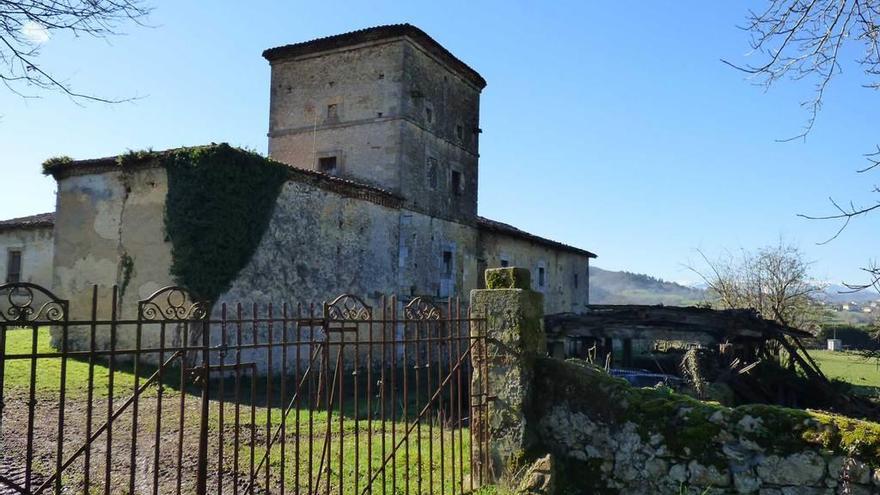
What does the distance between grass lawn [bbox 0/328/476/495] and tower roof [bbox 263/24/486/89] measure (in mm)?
11863

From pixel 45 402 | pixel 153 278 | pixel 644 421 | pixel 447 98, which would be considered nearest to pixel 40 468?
pixel 45 402

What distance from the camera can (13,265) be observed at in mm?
24672

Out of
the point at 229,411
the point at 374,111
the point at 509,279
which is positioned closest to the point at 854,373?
the point at 374,111

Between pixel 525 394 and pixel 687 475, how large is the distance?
138 centimetres

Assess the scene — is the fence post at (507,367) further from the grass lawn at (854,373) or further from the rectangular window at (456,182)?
the rectangular window at (456,182)

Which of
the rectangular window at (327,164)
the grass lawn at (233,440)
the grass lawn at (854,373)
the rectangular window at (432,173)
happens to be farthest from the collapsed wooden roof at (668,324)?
the rectangular window at (327,164)

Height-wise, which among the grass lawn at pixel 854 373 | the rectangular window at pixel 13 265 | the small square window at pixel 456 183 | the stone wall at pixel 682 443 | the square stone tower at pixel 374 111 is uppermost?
the square stone tower at pixel 374 111

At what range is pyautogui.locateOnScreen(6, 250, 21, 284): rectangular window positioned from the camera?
80.1 feet

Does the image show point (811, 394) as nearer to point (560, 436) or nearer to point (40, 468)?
point (560, 436)

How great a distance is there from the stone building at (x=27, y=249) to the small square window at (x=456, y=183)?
49.5 ft

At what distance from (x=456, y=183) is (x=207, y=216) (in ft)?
36.0

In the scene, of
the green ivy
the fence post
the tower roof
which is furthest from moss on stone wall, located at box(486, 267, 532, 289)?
the tower roof

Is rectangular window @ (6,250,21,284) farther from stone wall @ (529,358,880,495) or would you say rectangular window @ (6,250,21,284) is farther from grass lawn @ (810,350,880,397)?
grass lawn @ (810,350,880,397)

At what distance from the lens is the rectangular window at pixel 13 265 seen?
24.4 meters
